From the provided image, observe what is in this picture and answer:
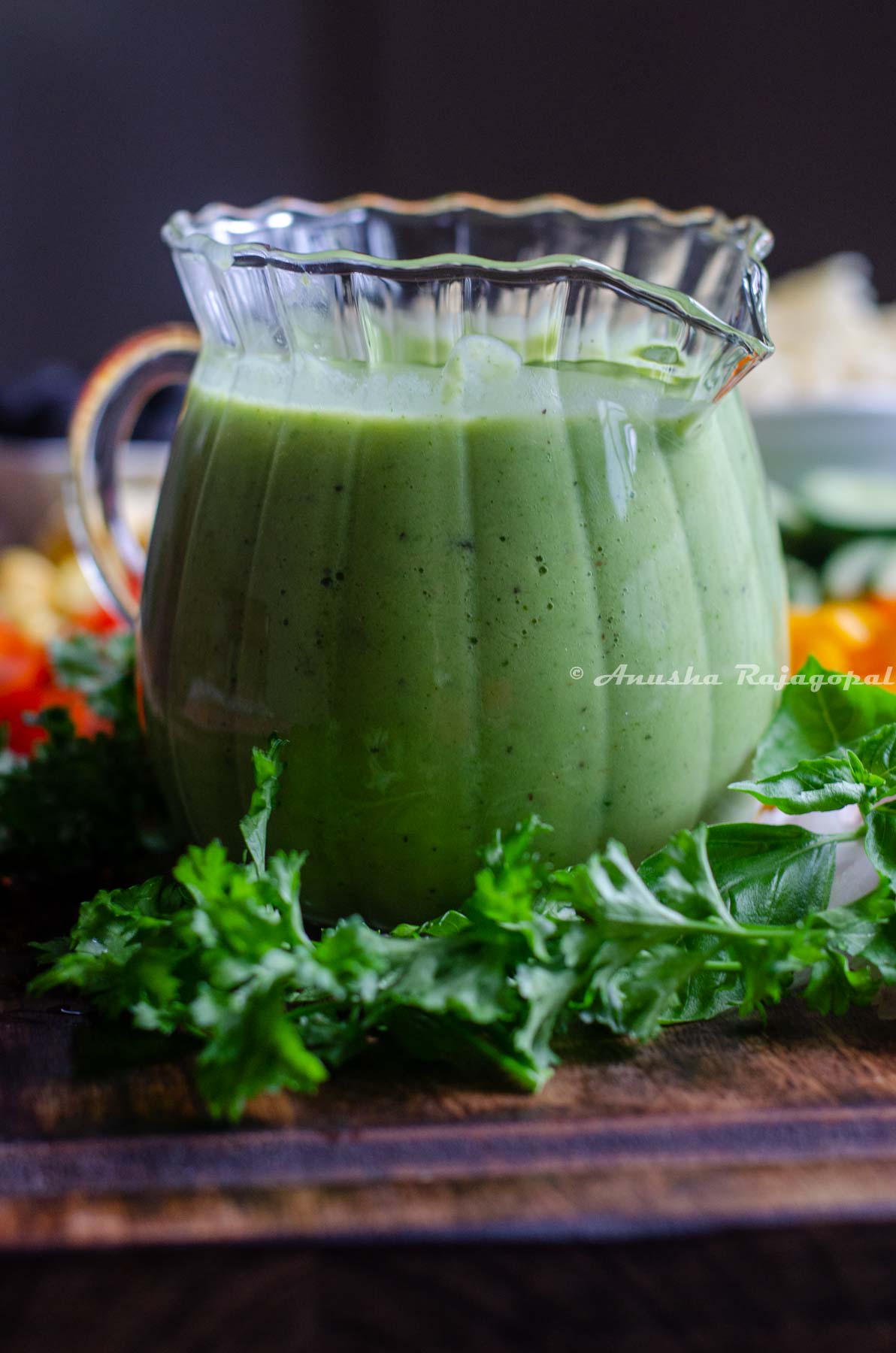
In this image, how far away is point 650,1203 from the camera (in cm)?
47

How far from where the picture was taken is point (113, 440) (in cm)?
95

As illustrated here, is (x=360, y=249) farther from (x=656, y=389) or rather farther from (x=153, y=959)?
(x=153, y=959)

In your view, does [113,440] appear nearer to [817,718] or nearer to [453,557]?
[453,557]

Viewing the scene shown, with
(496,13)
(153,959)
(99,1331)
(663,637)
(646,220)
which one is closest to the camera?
(99,1331)

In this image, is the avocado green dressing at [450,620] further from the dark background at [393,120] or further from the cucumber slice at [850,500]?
the dark background at [393,120]

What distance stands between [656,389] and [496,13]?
306cm

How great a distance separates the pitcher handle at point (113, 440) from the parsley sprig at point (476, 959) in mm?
366

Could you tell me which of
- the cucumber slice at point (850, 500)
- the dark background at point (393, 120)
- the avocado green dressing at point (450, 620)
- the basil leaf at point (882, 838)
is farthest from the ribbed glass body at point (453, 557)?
the dark background at point (393, 120)

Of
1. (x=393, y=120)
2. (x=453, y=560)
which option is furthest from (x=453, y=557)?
(x=393, y=120)

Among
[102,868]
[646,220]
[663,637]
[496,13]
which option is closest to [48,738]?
[102,868]

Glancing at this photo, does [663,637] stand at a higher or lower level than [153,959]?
higher

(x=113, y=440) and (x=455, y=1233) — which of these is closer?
(x=455, y=1233)

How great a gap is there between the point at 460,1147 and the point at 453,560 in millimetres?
263

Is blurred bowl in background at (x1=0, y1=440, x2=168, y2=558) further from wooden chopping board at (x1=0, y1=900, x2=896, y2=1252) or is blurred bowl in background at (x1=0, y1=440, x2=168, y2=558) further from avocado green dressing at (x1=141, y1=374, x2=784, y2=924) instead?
wooden chopping board at (x1=0, y1=900, x2=896, y2=1252)
